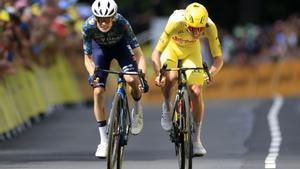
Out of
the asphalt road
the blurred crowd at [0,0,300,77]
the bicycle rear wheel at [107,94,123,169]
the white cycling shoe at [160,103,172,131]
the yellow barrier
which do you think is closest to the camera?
the bicycle rear wheel at [107,94,123,169]

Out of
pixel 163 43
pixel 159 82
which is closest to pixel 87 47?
pixel 159 82

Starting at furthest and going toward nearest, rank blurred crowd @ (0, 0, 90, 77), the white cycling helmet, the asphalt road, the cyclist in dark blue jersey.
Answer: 1. blurred crowd @ (0, 0, 90, 77)
2. the asphalt road
3. the cyclist in dark blue jersey
4. the white cycling helmet

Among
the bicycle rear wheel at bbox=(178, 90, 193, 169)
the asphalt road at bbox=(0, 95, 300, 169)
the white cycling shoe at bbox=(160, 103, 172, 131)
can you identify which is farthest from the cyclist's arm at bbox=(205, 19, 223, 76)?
the asphalt road at bbox=(0, 95, 300, 169)

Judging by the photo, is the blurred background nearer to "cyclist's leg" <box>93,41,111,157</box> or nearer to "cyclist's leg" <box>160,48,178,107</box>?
"cyclist's leg" <box>160,48,178,107</box>

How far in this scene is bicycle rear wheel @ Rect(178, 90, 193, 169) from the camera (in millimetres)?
15086

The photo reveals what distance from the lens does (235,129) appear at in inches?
903

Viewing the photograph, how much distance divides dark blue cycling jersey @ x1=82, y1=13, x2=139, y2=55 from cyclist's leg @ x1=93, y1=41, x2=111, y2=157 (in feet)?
0.57

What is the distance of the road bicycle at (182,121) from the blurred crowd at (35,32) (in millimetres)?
5141

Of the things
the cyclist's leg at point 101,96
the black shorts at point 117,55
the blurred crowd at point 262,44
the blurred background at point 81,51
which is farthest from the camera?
the blurred crowd at point 262,44

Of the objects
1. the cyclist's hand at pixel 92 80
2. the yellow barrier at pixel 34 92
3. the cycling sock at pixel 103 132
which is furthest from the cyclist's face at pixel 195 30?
the yellow barrier at pixel 34 92

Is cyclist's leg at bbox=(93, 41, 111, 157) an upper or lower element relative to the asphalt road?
upper

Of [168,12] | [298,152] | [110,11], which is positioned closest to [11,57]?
[298,152]

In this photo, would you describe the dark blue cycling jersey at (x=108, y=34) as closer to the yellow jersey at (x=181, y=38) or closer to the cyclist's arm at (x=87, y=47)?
the cyclist's arm at (x=87, y=47)

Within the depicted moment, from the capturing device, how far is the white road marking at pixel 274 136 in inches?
680
